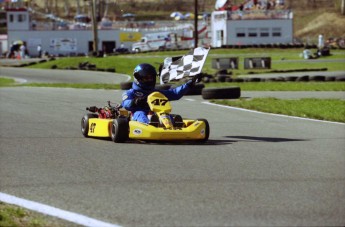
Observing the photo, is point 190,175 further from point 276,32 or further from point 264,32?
point 276,32

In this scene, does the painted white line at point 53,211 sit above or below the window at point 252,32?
below

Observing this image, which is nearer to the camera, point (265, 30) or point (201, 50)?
point (201, 50)

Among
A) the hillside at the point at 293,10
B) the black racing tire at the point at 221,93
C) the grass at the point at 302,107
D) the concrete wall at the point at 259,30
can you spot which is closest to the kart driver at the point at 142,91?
the grass at the point at 302,107

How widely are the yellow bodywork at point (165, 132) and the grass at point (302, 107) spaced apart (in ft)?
12.2

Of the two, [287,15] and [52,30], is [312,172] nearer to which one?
[287,15]

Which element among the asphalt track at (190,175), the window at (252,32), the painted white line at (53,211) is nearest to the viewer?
the painted white line at (53,211)

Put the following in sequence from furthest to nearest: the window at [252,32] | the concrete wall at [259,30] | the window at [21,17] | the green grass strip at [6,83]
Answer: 1. the window at [21,17]
2. the window at [252,32]
3. the concrete wall at [259,30]
4. the green grass strip at [6,83]

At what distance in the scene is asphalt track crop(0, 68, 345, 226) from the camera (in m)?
4.76

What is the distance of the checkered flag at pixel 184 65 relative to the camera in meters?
9.41

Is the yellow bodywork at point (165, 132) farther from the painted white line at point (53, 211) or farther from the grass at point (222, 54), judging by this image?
the grass at point (222, 54)

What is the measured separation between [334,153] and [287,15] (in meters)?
54.5

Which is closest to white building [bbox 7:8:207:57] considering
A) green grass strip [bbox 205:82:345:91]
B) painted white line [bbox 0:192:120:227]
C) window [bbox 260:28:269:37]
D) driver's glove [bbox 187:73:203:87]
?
window [bbox 260:28:269:37]

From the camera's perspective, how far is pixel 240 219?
181 inches

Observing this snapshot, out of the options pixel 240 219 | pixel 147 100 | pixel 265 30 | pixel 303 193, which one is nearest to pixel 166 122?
pixel 147 100
